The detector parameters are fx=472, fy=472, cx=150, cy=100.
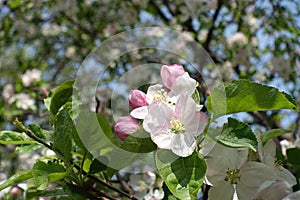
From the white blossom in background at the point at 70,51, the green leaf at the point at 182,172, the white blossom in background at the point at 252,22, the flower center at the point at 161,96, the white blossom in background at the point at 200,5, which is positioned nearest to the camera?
the green leaf at the point at 182,172

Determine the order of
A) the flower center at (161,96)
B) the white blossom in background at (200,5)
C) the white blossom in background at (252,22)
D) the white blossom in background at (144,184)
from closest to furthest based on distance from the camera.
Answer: the flower center at (161,96), the white blossom in background at (144,184), the white blossom in background at (200,5), the white blossom in background at (252,22)

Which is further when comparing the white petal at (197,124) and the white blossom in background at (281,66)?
the white blossom in background at (281,66)

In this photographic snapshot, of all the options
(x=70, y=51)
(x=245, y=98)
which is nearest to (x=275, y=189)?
(x=245, y=98)

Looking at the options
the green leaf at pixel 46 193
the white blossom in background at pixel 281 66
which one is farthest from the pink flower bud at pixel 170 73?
the white blossom in background at pixel 281 66

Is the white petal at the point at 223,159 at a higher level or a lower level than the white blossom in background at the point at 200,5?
higher

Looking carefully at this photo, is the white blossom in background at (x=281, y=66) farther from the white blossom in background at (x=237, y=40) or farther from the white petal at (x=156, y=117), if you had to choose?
the white petal at (x=156, y=117)

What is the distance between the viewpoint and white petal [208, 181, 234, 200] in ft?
2.79

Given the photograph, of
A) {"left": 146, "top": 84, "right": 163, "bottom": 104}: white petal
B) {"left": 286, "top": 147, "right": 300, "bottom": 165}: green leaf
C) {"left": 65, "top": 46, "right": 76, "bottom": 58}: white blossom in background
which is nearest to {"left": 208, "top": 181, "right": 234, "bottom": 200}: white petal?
{"left": 146, "top": 84, "right": 163, "bottom": 104}: white petal

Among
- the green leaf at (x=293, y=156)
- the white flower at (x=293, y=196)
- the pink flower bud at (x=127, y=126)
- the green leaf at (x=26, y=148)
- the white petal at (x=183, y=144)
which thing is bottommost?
the green leaf at (x=293, y=156)

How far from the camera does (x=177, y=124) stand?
0.83 m

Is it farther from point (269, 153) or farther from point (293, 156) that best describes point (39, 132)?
point (293, 156)

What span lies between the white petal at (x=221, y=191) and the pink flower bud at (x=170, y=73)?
0.20m

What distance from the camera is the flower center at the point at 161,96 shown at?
2.83 ft

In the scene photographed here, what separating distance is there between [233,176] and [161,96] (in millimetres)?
199
